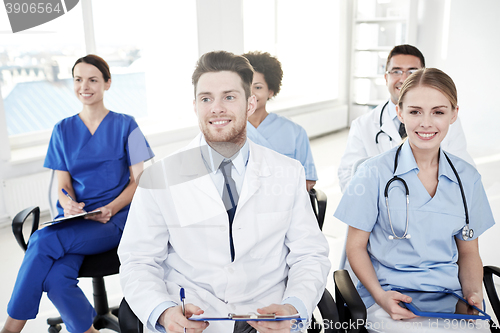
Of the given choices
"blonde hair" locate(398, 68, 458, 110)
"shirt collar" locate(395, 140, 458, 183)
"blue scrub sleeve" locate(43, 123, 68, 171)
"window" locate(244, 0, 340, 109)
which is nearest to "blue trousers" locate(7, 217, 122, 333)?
"blue scrub sleeve" locate(43, 123, 68, 171)

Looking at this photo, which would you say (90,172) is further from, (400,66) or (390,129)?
(400,66)

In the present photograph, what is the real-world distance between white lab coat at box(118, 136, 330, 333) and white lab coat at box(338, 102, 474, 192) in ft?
2.58

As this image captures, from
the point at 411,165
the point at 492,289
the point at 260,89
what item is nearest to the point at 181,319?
the point at 411,165

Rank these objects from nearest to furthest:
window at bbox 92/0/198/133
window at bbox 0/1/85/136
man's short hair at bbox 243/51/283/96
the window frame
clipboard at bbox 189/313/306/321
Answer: clipboard at bbox 189/313/306/321 → man's short hair at bbox 243/51/283/96 → the window frame → window at bbox 0/1/85/136 → window at bbox 92/0/198/133

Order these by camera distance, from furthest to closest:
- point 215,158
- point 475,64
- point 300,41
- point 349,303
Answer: point 300,41, point 475,64, point 215,158, point 349,303

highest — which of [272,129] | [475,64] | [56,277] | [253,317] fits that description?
[475,64]

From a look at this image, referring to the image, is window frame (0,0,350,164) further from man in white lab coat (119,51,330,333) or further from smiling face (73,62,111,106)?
man in white lab coat (119,51,330,333)

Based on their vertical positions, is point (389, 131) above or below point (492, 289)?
above

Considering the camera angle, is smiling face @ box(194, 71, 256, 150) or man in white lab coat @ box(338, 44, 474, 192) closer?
smiling face @ box(194, 71, 256, 150)

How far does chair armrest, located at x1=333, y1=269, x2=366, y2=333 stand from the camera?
119 centimetres

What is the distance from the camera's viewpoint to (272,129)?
7.44 ft

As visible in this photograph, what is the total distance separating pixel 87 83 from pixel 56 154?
39 cm

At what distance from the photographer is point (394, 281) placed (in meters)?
1.45

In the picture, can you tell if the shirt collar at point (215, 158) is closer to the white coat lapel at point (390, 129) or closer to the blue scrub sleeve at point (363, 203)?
the blue scrub sleeve at point (363, 203)
